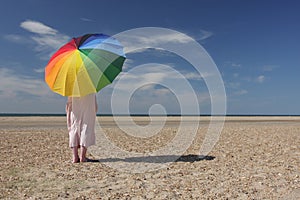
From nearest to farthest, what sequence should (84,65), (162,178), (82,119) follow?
(162,178) < (84,65) < (82,119)

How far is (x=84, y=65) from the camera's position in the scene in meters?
8.08

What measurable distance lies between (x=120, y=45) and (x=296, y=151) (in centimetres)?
707

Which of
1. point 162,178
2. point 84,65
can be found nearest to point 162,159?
point 162,178

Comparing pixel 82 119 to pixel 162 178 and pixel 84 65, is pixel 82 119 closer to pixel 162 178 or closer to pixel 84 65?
pixel 84 65

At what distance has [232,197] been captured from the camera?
229 inches

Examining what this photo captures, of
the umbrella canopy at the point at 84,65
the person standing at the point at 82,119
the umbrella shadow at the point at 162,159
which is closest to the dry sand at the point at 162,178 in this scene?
the umbrella shadow at the point at 162,159

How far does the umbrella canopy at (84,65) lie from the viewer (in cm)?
803

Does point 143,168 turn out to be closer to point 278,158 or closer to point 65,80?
point 65,80

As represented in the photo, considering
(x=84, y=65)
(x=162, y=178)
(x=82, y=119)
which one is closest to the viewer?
(x=162, y=178)

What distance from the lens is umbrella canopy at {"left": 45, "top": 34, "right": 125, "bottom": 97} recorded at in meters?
8.03

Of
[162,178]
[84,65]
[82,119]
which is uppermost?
[84,65]

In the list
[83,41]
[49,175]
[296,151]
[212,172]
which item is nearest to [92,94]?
[83,41]

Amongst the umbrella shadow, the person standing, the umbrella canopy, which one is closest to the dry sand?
the umbrella shadow

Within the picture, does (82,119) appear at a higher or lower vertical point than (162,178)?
higher
